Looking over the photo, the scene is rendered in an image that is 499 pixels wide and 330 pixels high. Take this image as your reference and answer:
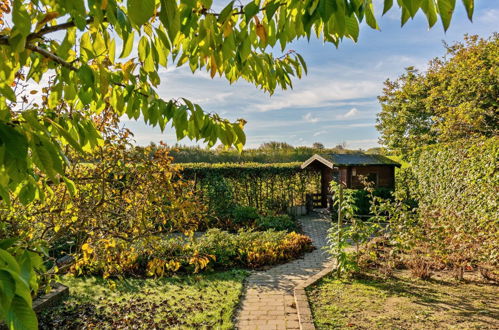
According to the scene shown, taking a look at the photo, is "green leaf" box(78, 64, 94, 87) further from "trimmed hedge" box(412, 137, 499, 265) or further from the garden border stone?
"trimmed hedge" box(412, 137, 499, 265)

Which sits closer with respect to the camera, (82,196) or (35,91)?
(35,91)

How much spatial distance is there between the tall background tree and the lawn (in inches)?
456

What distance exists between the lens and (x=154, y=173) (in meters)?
3.72

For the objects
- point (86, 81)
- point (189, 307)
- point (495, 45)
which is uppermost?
point (495, 45)

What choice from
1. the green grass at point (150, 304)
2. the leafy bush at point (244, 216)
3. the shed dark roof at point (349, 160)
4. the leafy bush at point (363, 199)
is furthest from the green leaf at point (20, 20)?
the shed dark roof at point (349, 160)

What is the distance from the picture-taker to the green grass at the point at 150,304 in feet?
15.4

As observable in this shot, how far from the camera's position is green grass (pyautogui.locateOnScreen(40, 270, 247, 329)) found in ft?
15.4

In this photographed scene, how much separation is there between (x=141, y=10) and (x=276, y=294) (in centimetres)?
562

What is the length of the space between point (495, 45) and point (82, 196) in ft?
60.3

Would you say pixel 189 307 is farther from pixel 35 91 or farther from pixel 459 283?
pixel 459 283

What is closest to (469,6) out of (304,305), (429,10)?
(429,10)

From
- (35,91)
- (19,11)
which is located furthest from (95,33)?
(35,91)

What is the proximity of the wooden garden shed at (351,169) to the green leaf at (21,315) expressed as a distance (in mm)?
14196

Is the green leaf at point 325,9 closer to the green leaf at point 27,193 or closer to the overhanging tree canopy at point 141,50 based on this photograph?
the overhanging tree canopy at point 141,50
